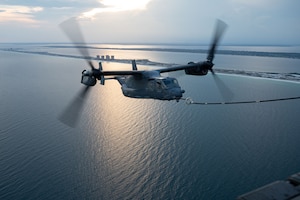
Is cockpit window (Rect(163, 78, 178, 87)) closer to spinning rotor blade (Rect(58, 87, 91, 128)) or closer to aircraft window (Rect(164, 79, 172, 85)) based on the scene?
aircraft window (Rect(164, 79, 172, 85))

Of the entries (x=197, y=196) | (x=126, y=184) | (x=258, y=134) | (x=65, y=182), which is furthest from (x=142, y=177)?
Result: (x=258, y=134)

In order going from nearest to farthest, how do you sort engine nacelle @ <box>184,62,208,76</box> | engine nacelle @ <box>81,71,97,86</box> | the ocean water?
engine nacelle @ <box>81,71,97,86</box> → engine nacelle @ <box>184,62,208,76</box> → the ocean water

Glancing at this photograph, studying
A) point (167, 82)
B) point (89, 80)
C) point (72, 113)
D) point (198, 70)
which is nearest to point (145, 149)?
point (198, 70)

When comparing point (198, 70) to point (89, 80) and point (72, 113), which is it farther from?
point (72, 113)

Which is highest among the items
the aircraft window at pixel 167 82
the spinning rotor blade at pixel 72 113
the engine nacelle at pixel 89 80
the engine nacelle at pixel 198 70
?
the spinning rotor blade at pixel 72 113

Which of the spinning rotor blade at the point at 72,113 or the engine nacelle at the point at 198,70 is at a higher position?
the spinning rotor blade at the point at 72,113

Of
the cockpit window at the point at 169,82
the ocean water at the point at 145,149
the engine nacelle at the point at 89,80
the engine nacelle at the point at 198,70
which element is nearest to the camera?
the cockpit window at the point at 169,82

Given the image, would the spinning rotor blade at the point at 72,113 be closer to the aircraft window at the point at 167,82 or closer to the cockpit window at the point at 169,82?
the cockpit window at the point at 169,82

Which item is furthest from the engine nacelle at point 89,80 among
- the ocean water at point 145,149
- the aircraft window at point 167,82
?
the ocean water at point 145,149

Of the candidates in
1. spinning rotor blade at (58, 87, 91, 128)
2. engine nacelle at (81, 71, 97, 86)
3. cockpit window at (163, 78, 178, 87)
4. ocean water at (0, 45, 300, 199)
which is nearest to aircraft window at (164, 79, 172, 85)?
cockpit window at (163, 78, 178, 87)
